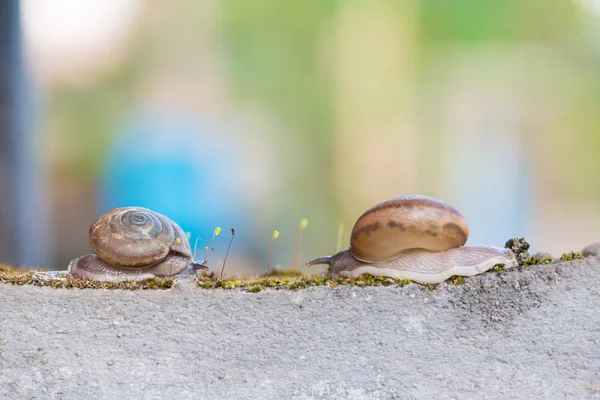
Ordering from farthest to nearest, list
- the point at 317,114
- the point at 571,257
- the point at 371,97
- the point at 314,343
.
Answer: the point at 317,114 < the point at 371,97 < the point at 571,257 < the point at 314,343

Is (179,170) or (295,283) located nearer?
(295,283)

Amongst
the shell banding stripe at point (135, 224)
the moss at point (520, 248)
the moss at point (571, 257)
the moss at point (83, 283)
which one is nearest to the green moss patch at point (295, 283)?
the moss at point (83, 283)

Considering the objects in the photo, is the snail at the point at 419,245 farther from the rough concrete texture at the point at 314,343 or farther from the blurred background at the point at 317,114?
the blurred background at the point at 317,114

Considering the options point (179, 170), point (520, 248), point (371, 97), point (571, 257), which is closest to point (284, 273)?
point (520, 248)

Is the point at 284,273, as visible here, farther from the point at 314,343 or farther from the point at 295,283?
the point at 314,343

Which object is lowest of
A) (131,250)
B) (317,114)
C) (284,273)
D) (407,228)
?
(317,114)

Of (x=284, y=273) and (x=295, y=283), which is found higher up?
(x=295, y=283)

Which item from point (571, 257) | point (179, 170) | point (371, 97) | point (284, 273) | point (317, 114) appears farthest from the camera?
point (317, 114)
